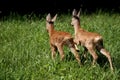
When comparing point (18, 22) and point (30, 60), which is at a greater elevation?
point (18, 22)

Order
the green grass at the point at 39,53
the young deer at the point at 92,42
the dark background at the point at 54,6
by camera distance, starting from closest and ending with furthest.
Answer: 1. the green grass at the point at 39,53
2. the young deer at the point at 92,42
3. the dark background at the point at 54,6

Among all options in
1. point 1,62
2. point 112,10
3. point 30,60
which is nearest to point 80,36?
point 30,60

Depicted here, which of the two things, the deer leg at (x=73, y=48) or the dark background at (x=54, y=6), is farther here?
the dark background at (x=54, y=6)

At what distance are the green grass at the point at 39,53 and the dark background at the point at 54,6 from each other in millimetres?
1564

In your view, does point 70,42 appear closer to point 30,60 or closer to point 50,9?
point 30,60

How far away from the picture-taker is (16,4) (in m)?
12.2

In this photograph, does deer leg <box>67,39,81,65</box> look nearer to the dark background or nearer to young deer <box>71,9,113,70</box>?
young deer <box>71,9,113,70</box>

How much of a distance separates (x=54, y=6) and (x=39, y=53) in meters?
5.53

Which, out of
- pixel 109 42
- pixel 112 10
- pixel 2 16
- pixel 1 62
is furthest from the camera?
pixel 112 10

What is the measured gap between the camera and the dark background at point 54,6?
11.7 metres

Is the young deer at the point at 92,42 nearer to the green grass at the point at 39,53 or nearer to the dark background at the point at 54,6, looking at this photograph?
the green grass at the point at 39,53

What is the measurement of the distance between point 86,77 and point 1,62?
1392 mm

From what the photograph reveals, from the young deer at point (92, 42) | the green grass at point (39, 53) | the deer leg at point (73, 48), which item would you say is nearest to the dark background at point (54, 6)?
the green grass at point (39, 53)

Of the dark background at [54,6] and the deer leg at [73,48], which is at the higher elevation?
the dark background at [54,6]
